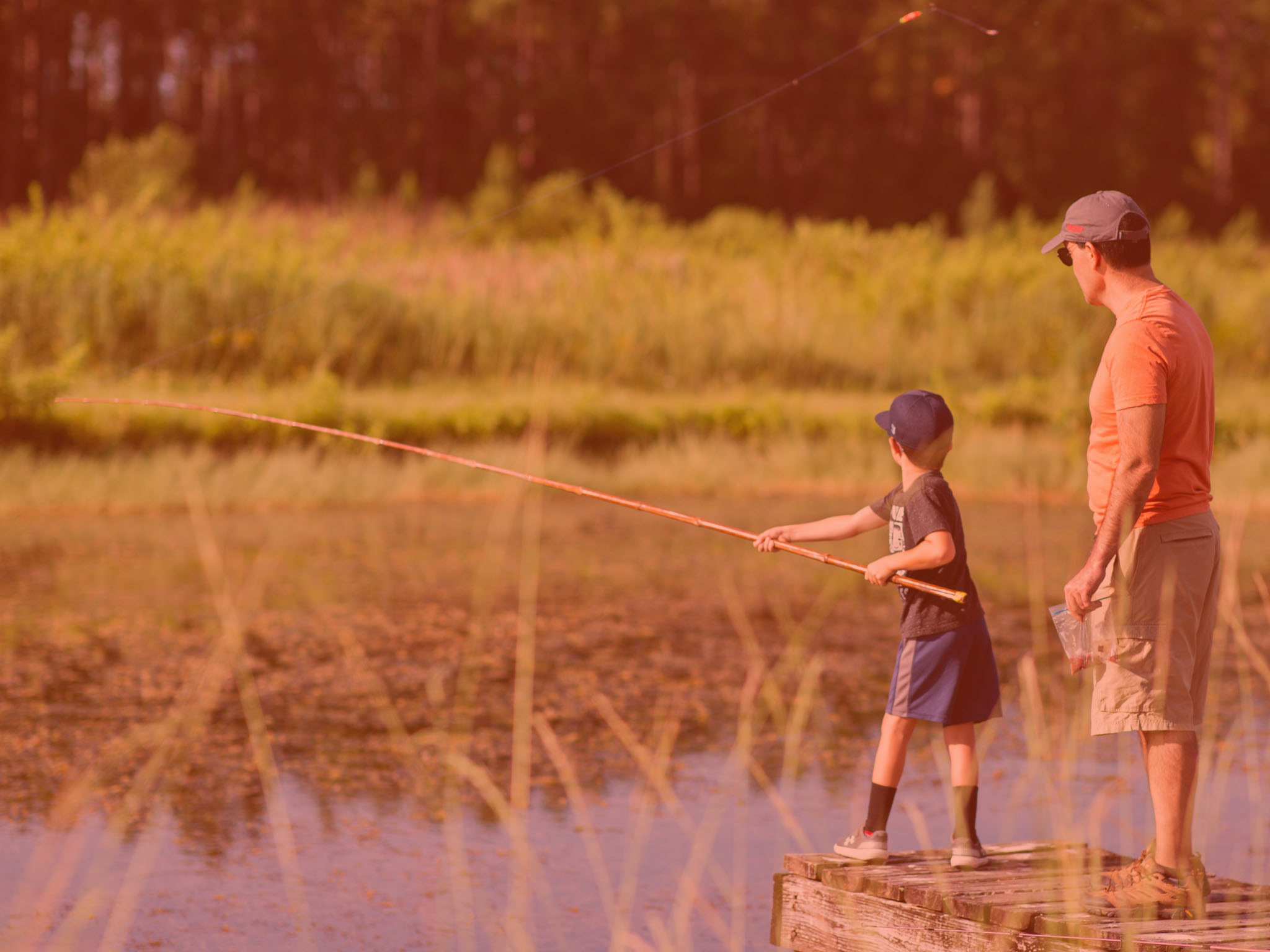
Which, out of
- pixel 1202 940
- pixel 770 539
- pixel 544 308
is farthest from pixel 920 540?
pixel 544 308

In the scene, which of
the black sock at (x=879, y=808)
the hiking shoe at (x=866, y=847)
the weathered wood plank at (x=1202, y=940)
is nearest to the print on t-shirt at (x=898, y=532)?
the black sock at (x=879, y=808)

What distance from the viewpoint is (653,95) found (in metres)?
46.3

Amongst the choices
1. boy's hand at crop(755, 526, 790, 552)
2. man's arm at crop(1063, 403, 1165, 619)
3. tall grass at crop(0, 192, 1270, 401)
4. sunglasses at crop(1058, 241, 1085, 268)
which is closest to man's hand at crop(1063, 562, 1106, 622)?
man's arm at crop(1063, 403, 1165, 619)

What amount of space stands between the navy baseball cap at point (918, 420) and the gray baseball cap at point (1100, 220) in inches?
20.5

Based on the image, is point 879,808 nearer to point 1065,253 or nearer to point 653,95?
point 1065,253

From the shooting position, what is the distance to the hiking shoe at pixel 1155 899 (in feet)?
13.4

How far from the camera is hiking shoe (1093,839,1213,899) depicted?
13.7 feet

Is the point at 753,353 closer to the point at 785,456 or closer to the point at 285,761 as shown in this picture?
the point at 785,456

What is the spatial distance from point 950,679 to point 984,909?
0.60m

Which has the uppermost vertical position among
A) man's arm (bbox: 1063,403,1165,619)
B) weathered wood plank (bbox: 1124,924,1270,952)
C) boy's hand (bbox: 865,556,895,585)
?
man's arm (bbox: 1063,403,1165,619)

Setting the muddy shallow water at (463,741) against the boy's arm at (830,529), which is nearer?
the boy's arm at (830,529)

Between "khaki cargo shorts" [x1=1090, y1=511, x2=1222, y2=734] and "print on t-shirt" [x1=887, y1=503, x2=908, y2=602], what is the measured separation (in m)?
0.58

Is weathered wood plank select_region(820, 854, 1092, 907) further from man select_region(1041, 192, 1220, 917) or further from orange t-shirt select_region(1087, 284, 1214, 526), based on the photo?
orange t-shirt select_region(1087, 284, 1214, 526)

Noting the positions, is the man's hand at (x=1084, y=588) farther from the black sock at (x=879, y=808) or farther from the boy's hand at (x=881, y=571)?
the black sock at (x=879, y=808)
